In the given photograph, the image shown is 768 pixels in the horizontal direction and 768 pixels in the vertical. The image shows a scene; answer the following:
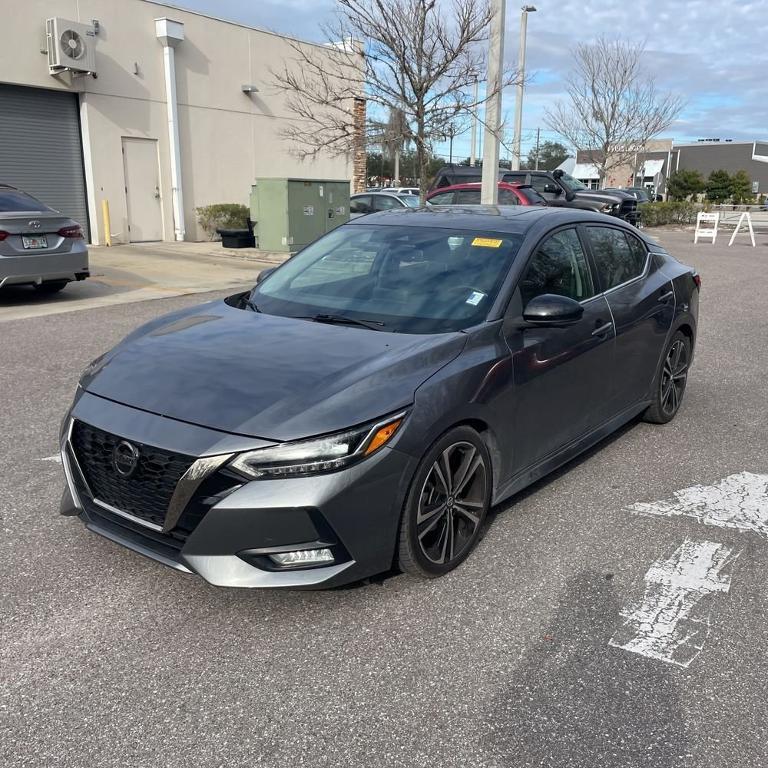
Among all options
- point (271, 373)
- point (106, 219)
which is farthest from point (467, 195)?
point (271, 373)

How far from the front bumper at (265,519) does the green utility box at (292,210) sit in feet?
46.0

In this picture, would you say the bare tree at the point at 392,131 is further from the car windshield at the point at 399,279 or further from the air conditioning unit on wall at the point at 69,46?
the car windshield at the point at 399,279

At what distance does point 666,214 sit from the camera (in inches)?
1284

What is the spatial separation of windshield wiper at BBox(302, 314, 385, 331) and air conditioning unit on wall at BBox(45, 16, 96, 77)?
1568cm

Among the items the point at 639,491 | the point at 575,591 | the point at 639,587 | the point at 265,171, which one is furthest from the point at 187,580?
the point at 265,171

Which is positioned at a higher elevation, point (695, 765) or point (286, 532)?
point (286, 532)

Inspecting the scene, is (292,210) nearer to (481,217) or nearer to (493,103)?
(493,103)

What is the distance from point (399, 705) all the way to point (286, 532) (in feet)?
2.36

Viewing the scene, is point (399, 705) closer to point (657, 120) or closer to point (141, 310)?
point (141, 310)

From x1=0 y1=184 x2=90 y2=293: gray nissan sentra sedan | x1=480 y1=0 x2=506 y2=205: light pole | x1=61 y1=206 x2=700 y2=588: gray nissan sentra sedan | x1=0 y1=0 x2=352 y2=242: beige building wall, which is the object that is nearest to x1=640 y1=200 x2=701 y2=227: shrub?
x1=0 y1=0 x2=352 y2=242: beige building wall

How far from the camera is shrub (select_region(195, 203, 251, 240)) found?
20.1 metres

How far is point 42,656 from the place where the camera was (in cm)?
282

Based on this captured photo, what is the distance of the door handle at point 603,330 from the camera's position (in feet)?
14.1

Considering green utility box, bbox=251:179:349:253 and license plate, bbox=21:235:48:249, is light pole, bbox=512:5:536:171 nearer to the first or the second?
green utility box, bbox=251:179:349:253
